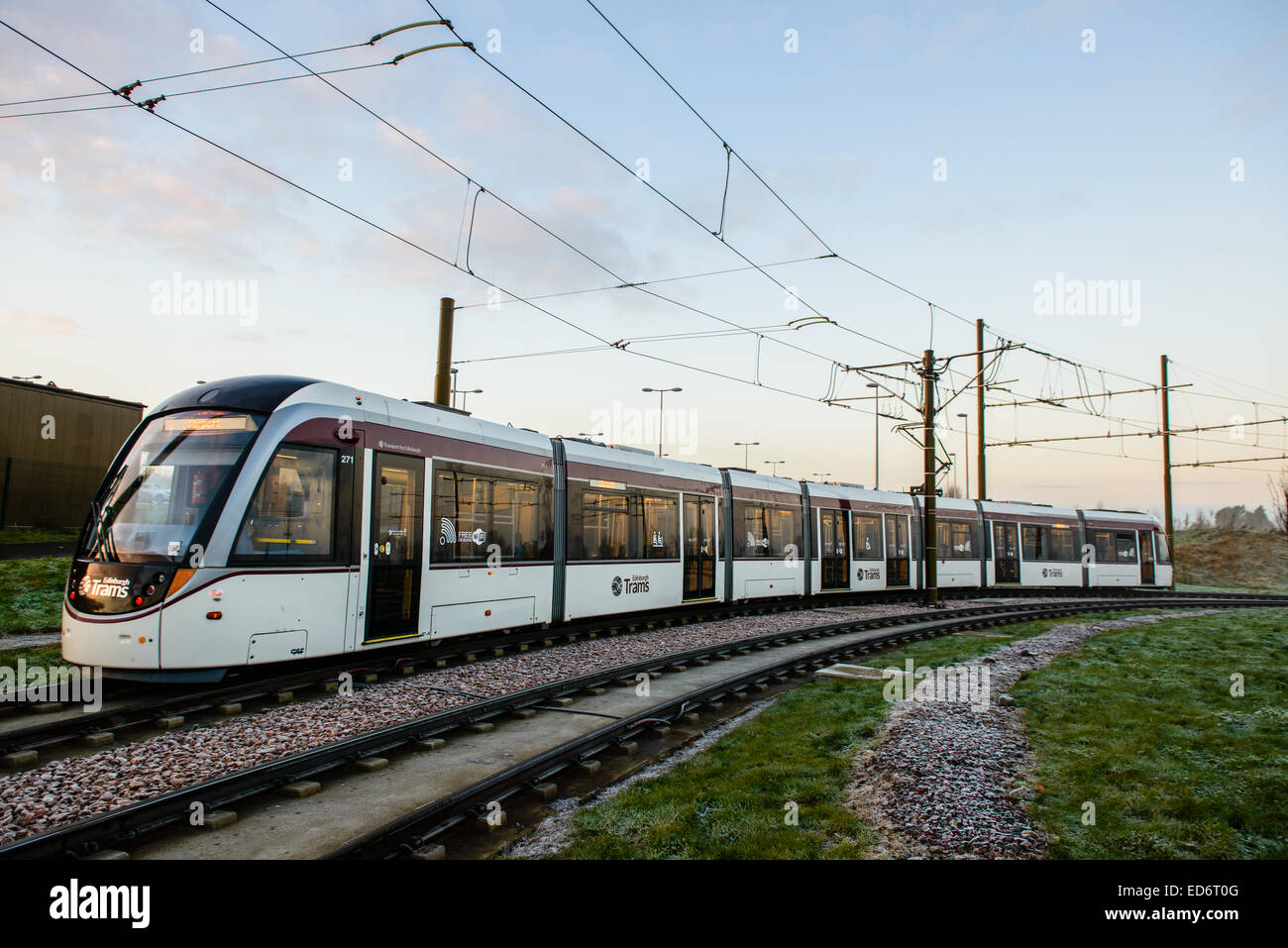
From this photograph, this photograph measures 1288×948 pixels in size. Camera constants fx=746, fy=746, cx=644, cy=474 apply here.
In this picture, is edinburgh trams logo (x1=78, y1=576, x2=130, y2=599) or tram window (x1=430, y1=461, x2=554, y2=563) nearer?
edinburgh trams logo (x1=78, y1=576, x2=130, y2=599)

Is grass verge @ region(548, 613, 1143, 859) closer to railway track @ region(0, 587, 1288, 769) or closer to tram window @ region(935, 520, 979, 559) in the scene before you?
railway track @ region(0, 587, 1288, 769)

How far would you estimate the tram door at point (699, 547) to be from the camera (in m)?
18.4

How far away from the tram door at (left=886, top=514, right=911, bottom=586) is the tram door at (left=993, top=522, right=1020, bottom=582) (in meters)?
4.56

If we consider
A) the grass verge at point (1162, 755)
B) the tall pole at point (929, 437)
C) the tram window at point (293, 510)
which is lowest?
the grass verge at point (1162, 755)

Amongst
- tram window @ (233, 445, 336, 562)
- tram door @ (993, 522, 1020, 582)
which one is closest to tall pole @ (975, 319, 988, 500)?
tram door @ (993, 522, 1020, 582)

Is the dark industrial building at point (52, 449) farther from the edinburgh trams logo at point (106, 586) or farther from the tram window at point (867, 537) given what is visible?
the tram window at point (867, 537)

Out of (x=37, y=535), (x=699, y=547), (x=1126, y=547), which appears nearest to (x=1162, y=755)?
(x=699, y=547)

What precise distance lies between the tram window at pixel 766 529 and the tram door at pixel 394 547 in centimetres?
1077

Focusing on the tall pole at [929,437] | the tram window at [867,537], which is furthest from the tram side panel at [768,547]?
Result: the tall pole at [929,437]

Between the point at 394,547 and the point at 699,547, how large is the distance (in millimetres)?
9603

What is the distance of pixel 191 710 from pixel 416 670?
3.31 meters

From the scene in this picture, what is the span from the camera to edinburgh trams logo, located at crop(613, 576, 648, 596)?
16.0 metres

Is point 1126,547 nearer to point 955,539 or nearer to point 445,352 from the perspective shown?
point 955,539
